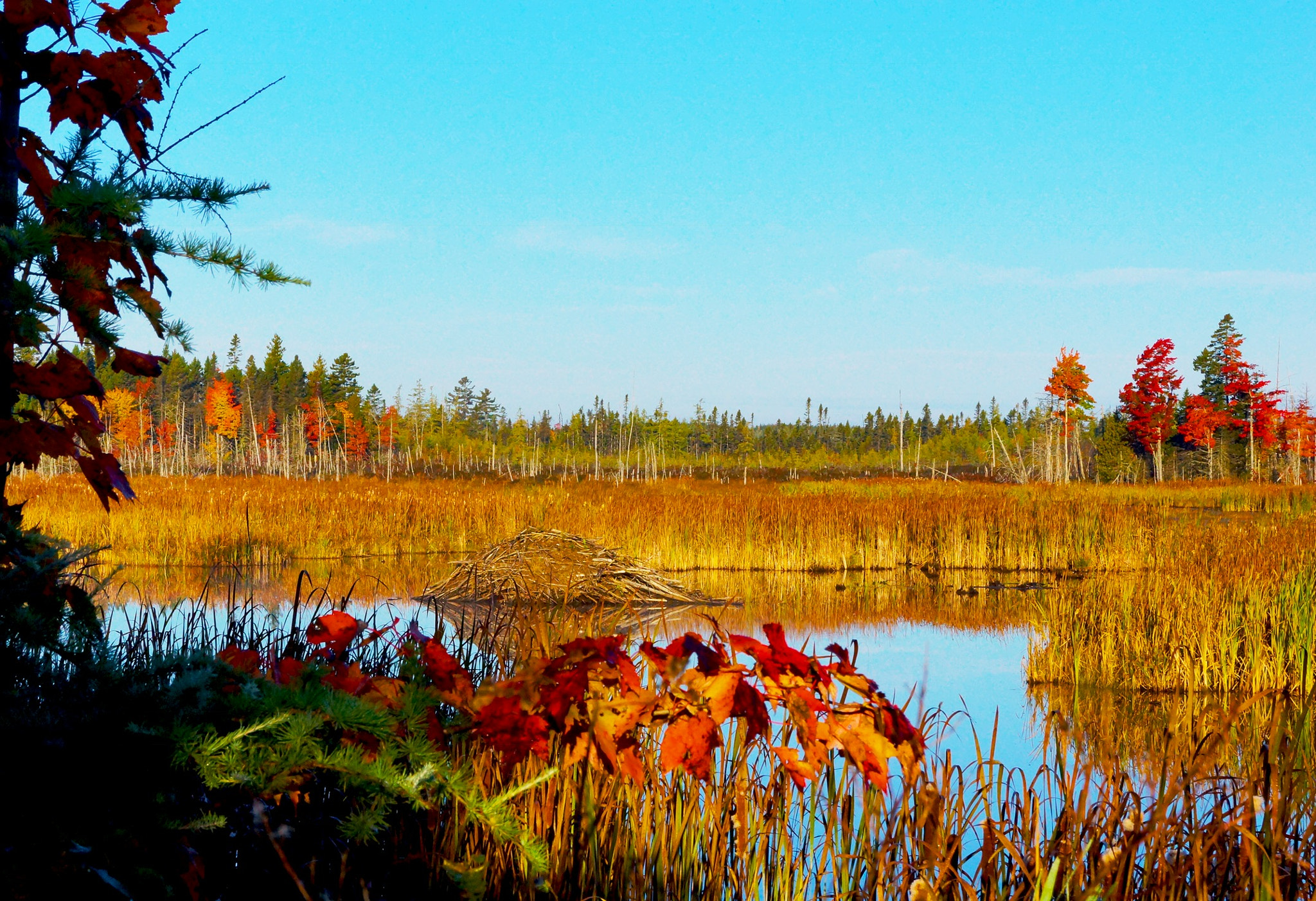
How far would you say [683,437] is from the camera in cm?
7700

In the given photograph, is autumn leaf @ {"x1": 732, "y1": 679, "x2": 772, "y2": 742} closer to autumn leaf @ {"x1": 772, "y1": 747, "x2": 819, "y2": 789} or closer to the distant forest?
autumn leaf @ {"x1": 772, "y1": 747, "x2": 819, "y2": 789}

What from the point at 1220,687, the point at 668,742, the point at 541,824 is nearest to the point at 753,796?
the point at 541,824

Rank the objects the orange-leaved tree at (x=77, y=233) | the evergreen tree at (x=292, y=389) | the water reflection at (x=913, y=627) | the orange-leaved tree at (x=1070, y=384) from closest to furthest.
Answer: the orange-leaved tree at (x=77, y=233) < the water reflection at (x=913, y=627) < the orange-leaved tree at (x=1070, y=384) < the evergreen tree at (x=292, y=389)

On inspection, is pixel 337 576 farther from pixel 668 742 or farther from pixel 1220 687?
pixel 668 742

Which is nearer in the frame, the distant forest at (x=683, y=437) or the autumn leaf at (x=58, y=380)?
the autumn leaf at (x=58, y=380)

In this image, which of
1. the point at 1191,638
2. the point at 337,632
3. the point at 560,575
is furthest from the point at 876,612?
the point at 337,632

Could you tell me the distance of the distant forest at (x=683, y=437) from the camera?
42000 millimetres

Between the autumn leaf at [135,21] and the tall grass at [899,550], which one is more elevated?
the autumn leaf at [135,21]

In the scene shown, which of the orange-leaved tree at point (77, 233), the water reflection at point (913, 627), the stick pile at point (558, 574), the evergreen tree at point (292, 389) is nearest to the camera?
the orange-leaved tree at point (77, 233)

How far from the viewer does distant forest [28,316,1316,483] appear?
42000 millimetres

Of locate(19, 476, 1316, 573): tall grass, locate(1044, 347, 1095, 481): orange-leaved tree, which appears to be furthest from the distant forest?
locate(19, 476, 1316, 573): tall grass

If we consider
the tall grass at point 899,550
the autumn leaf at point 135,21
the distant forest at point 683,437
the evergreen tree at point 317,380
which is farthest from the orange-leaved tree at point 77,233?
the evergreen tree at point 317,380

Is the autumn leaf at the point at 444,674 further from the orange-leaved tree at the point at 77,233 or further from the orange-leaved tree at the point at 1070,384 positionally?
the orange-leaved tree at the point at 1070,384

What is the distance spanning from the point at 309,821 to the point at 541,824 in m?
0.64
